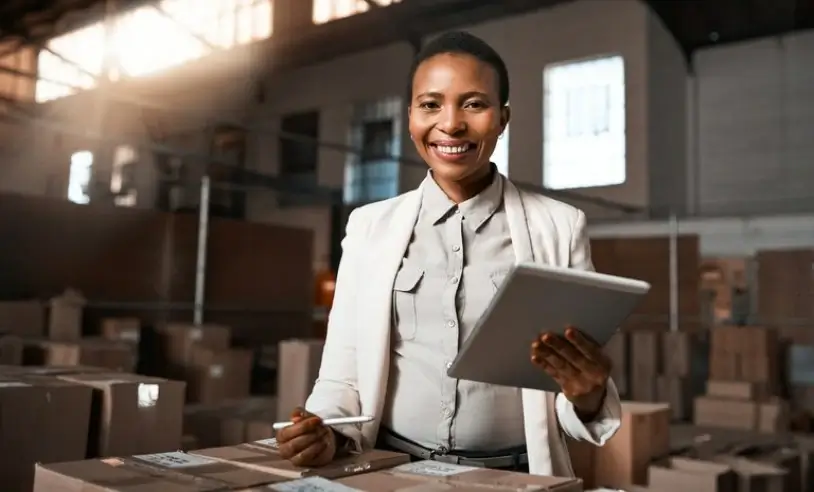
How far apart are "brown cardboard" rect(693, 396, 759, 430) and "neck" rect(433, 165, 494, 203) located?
3494mm

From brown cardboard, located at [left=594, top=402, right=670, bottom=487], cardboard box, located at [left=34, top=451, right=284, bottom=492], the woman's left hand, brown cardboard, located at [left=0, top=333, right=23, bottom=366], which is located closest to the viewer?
cardboard box, located at [left=34, top=451, right=284, bottom=492]

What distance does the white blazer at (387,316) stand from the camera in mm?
1094

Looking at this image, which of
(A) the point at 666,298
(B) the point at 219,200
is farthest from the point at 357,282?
(B) the point at 219,200

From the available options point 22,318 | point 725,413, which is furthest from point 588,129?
point 22,318

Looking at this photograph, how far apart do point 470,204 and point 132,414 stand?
1.09 metres

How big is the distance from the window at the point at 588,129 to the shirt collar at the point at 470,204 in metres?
5.41

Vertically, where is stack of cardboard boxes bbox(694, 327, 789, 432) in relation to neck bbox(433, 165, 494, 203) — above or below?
below

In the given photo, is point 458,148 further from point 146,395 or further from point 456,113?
point 146,395

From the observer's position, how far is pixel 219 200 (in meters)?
9.23

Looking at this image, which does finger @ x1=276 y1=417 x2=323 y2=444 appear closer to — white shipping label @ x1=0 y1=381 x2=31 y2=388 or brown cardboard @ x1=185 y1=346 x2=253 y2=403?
white shipping label @ x1=0 y1=381 x2=31 y2=388

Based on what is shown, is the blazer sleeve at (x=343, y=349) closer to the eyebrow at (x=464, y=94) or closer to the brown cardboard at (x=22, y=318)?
the eyebrow at (x=464, y=94)

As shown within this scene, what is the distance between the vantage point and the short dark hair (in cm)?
112

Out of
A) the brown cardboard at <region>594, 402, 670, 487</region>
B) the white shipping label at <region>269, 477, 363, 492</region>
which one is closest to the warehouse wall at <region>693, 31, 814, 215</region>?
the brown cardboard at <region>594, 402, 670, 487</region>

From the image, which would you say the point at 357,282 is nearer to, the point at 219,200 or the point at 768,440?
the point at 768,440
